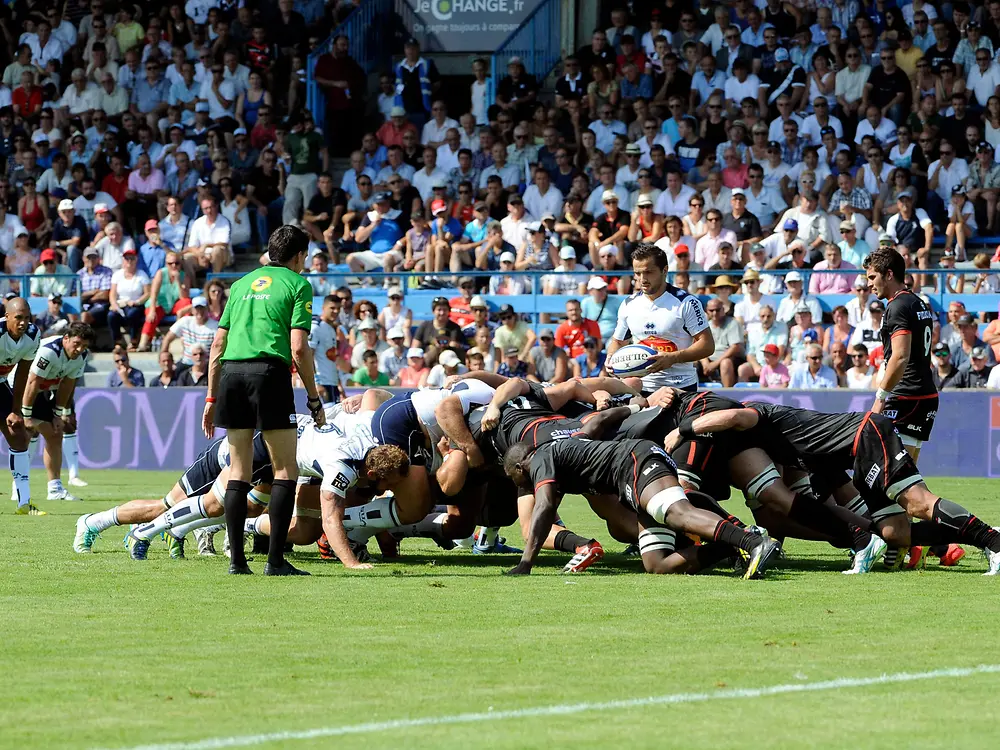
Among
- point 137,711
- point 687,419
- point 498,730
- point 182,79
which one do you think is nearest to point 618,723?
point 498,730

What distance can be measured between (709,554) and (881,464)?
127 centimetres

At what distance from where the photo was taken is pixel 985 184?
73.3 ft

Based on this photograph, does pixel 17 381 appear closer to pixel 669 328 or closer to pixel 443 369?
pixel 443 369

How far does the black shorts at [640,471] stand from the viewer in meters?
9.41

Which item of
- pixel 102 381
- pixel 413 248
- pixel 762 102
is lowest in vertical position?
pixel 102 381

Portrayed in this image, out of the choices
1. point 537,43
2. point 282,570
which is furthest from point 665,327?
point 537,43

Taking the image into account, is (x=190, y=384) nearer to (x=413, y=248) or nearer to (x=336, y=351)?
(x=336, y=351)

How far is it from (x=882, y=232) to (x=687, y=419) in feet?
42.0

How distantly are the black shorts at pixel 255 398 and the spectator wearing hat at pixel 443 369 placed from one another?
11.3 metres

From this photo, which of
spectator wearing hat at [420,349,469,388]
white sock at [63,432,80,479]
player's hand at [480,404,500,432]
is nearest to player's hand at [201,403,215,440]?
player's hand at [480,404,500,432]

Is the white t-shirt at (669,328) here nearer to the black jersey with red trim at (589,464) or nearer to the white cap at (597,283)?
the black jersey with red trim at (589,464)

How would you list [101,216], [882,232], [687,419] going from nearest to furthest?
[687,419]
[882,232]
[101,216]

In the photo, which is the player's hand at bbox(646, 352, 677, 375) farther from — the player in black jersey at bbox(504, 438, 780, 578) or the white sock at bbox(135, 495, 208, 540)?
the white sock at bbox(135, 495, 208, 540)

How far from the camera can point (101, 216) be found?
26609 millimetres
